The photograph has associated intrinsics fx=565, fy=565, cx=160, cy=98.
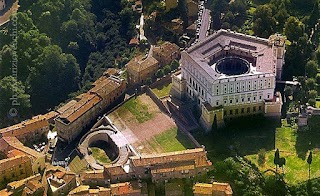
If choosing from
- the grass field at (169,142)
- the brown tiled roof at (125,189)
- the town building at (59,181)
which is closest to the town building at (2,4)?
the town building at (59,181)

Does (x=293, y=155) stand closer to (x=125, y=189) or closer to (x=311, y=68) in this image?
(x=311, y=68)

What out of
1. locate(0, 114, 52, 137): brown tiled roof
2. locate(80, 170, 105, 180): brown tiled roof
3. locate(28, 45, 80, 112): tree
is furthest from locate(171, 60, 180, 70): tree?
locate(80, 170, 105, 180): brown tiled roof

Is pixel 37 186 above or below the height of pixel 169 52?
below

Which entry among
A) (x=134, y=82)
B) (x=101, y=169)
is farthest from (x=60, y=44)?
(x=101, y=169)

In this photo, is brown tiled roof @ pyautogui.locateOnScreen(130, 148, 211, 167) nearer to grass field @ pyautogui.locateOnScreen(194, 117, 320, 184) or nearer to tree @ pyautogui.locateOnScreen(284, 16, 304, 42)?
grass field @ pyautogui.locateOnScreen(194, 117, 320, 184)

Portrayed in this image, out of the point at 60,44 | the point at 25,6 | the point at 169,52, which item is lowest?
the point at 169,52

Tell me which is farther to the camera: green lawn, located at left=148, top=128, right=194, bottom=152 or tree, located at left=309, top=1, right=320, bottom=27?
tree, located at left=309, top=1, right=320, bottom=27

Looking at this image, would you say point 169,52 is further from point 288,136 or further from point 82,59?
point 288,136

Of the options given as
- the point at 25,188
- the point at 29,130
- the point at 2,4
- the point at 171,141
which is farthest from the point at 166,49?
the point at 2,4
